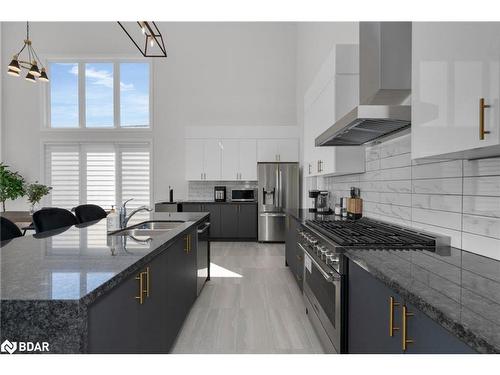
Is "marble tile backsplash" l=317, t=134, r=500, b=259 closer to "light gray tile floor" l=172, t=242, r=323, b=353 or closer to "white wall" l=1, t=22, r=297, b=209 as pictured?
"light gray tile floor" l=172, t=242, r=323, b=353

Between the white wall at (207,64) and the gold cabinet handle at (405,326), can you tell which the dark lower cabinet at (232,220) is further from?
the gold cabinet handle at (405,326)

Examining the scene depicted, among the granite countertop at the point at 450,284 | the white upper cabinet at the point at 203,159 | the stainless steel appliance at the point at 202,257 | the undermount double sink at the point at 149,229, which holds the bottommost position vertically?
the stainless steel appliance at the point at 202,257

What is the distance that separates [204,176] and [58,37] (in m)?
4.70

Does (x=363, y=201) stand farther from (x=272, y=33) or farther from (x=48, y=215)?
(x=272, y=33)

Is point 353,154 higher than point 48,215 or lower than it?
higher

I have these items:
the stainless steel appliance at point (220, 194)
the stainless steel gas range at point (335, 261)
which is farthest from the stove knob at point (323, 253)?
the stainless steel appliance at point (220, 194)

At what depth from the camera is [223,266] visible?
461cm

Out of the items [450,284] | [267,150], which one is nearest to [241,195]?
[267,150]

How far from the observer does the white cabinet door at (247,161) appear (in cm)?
666

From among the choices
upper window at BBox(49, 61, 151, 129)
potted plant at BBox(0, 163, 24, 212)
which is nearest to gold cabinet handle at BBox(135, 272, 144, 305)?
upper window at BBox(49, 61, 151, 129)

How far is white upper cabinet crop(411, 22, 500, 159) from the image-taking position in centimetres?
110

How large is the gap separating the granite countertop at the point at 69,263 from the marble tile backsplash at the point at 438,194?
1.66 m

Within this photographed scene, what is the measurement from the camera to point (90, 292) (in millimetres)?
965

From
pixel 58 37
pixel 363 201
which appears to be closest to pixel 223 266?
pixel 363 201
